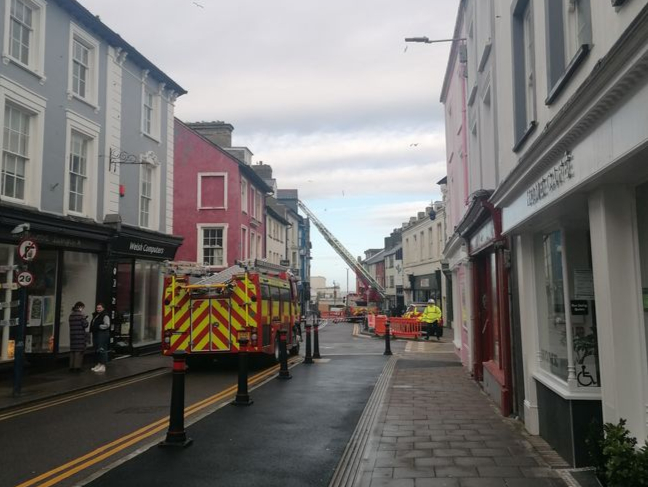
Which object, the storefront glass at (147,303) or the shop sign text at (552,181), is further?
the storefront glass at (147,303)

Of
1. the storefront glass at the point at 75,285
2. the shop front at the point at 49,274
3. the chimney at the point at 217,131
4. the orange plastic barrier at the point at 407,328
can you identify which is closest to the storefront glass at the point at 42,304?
the shop front at the point at 49,274

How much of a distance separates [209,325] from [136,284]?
235 inches

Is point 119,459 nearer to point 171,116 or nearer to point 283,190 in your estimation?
point 171,116

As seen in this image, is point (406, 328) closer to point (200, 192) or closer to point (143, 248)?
point (200, 192)

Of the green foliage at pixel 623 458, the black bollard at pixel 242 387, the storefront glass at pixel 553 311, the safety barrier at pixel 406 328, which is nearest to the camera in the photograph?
the green foliage at pixel 623 458

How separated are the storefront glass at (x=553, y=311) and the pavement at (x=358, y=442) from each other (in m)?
0.96

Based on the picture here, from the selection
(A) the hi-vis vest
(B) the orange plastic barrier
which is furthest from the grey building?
(B) the orange plastic barrier

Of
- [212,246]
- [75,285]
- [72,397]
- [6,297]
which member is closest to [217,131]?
[212,246]

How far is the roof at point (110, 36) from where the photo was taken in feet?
48.0

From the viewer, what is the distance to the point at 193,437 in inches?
277

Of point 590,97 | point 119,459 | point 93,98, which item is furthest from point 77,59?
point 590,97

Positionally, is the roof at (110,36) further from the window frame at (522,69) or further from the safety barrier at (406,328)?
the safety barrier at (406,328)

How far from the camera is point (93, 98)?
1583 centimetres

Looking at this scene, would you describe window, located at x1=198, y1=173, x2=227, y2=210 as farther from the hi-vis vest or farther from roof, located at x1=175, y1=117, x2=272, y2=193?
the hi-vis vest
